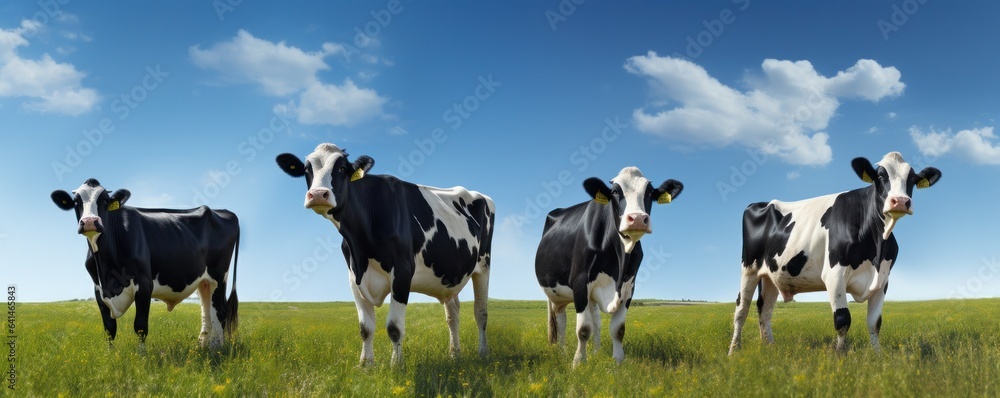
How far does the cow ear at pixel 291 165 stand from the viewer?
10.1 m

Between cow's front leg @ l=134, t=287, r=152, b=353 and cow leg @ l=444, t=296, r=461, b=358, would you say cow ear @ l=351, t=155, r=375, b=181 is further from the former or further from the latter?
cow's front leg @ l=134, t=287, r=152, b=353

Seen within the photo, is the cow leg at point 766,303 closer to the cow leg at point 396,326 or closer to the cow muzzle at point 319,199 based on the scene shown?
the cow leg at point 396,326

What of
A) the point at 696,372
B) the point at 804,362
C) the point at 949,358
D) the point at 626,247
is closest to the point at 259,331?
the point at 626,247

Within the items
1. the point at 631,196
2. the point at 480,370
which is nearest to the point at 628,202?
the point at 631,196

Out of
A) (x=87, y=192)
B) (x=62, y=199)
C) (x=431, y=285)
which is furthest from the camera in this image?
(x=62, y=199)

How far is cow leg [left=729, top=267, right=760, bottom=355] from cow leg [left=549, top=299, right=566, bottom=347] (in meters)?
3.19

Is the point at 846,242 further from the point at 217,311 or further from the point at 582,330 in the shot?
the point at 217,311

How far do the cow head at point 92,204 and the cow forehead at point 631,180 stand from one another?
25.3 ft

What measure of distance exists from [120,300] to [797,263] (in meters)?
11.2

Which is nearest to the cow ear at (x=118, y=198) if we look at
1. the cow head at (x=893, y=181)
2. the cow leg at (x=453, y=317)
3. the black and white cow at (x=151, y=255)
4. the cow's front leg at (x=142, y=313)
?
the black and white cow at (x=151, y=255)

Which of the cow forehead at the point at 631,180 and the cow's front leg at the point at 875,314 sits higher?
the cow forehead at the point at 631,180

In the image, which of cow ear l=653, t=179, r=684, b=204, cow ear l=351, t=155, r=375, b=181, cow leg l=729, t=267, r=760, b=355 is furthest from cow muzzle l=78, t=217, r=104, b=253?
cow leg l=729, t=267, r=760, b=355

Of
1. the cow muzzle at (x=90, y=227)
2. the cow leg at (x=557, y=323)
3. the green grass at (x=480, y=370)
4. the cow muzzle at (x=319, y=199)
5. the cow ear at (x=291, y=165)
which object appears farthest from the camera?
the cow leg at (x=557, y=323)

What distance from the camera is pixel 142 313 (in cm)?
1152
